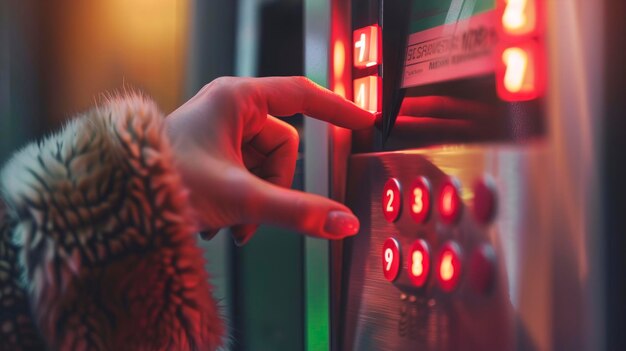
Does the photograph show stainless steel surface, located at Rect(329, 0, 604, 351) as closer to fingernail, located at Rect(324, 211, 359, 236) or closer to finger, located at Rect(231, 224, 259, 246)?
fingernail, located at Rect(324, 211, 359, 236)

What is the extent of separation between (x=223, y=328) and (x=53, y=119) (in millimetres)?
1041

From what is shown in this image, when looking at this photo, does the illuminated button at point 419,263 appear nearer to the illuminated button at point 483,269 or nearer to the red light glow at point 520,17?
the illuminated button at point 483,269

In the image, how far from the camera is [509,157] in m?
Answer: 0.65

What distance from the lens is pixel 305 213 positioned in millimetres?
711

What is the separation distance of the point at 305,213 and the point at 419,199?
13 cm

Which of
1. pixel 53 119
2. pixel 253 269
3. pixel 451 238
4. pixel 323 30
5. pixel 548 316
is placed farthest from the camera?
pixel 53 119

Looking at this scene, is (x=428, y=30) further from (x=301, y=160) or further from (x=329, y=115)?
(x=301, y=160)

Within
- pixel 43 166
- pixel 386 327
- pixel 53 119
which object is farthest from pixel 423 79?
pixel 53 119

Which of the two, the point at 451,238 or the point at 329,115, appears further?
the point at 329,115

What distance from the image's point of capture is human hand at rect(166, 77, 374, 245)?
0.72m

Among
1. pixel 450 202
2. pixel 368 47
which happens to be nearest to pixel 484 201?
pixel 450 202

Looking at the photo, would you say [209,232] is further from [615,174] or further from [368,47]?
[615,174]

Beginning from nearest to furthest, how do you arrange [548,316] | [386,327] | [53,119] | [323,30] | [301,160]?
[548,316], [386,327], [323,30], [301,160], [53,119]

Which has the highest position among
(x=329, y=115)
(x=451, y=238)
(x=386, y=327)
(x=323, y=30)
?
(x=323, y=30)
